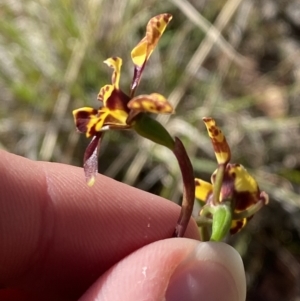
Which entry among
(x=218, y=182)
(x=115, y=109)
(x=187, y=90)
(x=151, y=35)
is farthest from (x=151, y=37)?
(x=187, y=90)

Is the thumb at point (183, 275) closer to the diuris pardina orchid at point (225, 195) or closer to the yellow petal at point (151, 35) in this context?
the diuris pardina orchid at point (225, 195)

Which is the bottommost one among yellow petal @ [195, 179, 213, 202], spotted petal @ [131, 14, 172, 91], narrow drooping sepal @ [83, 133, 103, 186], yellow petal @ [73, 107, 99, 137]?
yellow petal @ [195, 179, 213, 202]

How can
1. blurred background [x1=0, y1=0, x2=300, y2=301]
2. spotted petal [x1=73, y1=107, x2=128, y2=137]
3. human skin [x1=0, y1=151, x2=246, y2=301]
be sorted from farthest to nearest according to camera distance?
blurred background [x1=0, y1=0, x2=300, y2=301], human skin [x1=0, y1=151, x2=246, y2=301], spotted petal [x1=73, y1=107, x2=128, y2=137]

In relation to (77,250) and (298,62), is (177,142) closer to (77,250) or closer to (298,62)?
(77,250)

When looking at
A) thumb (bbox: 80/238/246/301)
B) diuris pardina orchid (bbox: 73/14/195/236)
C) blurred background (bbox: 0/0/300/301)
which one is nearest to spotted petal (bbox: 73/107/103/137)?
diuris pardina orchid (bbox: 73/14/195/236)

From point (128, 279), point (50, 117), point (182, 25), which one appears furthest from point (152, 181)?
point (128, 279)

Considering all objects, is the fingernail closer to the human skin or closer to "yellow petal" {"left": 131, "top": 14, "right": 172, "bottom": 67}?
the human skin

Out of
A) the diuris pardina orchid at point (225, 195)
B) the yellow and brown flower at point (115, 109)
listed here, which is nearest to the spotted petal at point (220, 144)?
the diuris pardina orchid at point (225, 195)

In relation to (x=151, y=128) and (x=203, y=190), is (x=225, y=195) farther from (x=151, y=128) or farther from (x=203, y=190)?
(x=151, y=128)
